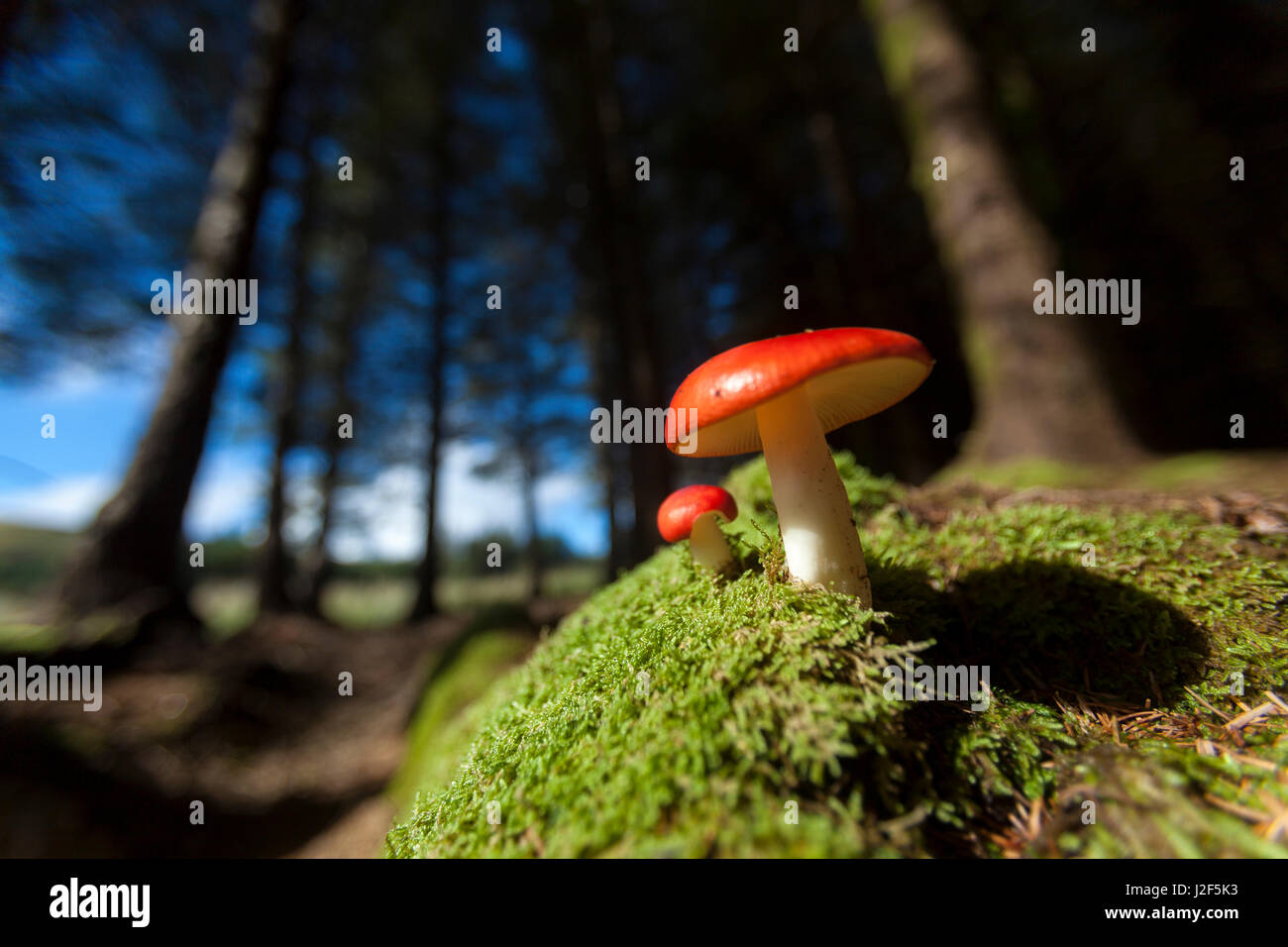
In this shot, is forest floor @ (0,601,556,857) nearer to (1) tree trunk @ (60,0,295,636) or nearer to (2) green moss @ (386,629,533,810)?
(2) green moss @ (386,629,533,810)

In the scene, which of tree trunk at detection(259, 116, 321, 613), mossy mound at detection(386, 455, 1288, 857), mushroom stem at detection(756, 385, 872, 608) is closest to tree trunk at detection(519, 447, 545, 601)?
tree trunk at detection(259, 116, 321, 613)

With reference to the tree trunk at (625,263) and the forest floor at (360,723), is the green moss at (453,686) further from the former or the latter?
the tree trunk at (625,263)

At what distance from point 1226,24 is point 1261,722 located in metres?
9.90

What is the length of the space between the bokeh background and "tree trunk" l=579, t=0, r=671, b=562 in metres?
0.06

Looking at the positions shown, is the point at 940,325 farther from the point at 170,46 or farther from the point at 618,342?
the point at 170,46

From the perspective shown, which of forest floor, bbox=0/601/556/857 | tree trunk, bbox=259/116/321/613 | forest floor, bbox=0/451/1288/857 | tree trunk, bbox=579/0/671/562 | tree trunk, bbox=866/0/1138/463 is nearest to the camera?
forest floor, bbox=0/451/1288/857

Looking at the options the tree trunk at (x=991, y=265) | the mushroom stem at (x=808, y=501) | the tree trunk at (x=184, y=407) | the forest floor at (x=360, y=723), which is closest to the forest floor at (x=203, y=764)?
the forest floor at (x=360, y=723)

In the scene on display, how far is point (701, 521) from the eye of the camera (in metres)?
1.50

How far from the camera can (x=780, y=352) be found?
3.54 ft

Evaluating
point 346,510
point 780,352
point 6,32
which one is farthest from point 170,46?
point 346,510

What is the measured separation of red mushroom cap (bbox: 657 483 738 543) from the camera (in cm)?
146

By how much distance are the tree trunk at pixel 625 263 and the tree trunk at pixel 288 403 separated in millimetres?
5405

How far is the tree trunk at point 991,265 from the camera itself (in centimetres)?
297

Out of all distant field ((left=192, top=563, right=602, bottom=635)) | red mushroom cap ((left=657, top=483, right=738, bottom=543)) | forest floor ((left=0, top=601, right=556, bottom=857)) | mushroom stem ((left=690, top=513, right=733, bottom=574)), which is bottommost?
distant field ((left=192, top=563, right=602, bottom=635))
